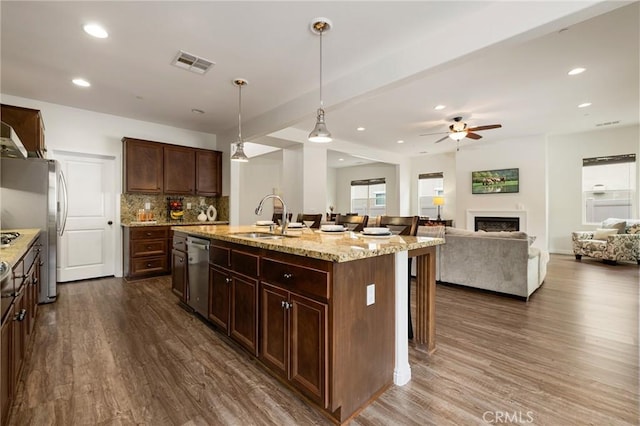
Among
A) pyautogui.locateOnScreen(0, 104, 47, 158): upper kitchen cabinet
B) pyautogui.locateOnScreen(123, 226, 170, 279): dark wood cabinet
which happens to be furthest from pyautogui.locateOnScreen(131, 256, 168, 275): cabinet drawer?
pyautogui.locateOnScreen(0, 104, 47, 158): upper kitchen cabinet

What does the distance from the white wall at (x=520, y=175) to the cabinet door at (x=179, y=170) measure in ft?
21.6

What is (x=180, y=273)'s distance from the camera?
3434 millimetres

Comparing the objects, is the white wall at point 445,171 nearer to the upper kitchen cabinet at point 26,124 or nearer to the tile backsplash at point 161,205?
the tile backsplash at point 161,205

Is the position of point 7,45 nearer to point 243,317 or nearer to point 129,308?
point 129,308

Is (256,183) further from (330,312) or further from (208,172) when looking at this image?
(330,312)

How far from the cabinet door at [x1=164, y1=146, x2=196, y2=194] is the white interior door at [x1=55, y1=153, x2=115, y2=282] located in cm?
83

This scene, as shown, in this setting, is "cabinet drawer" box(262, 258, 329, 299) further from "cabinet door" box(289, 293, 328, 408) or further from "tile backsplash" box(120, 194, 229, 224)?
"tile backsplash" box(120, 194, 229, 224)

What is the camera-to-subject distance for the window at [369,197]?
10.5 meters

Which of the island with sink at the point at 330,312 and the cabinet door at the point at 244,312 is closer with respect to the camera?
the island with sink at the point at 330,312

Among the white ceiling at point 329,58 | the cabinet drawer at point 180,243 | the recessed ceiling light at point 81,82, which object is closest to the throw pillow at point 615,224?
the white ceiling at point 329,58

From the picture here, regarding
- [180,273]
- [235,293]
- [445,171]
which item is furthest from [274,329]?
[445,171]

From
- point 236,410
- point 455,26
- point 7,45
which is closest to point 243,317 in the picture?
point 236,410

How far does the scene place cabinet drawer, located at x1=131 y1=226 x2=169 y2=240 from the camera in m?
4.71

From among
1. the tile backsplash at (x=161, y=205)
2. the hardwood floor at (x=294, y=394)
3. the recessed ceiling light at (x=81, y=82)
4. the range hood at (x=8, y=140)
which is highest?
the recessed ceiling light at (x=81, y=82)
